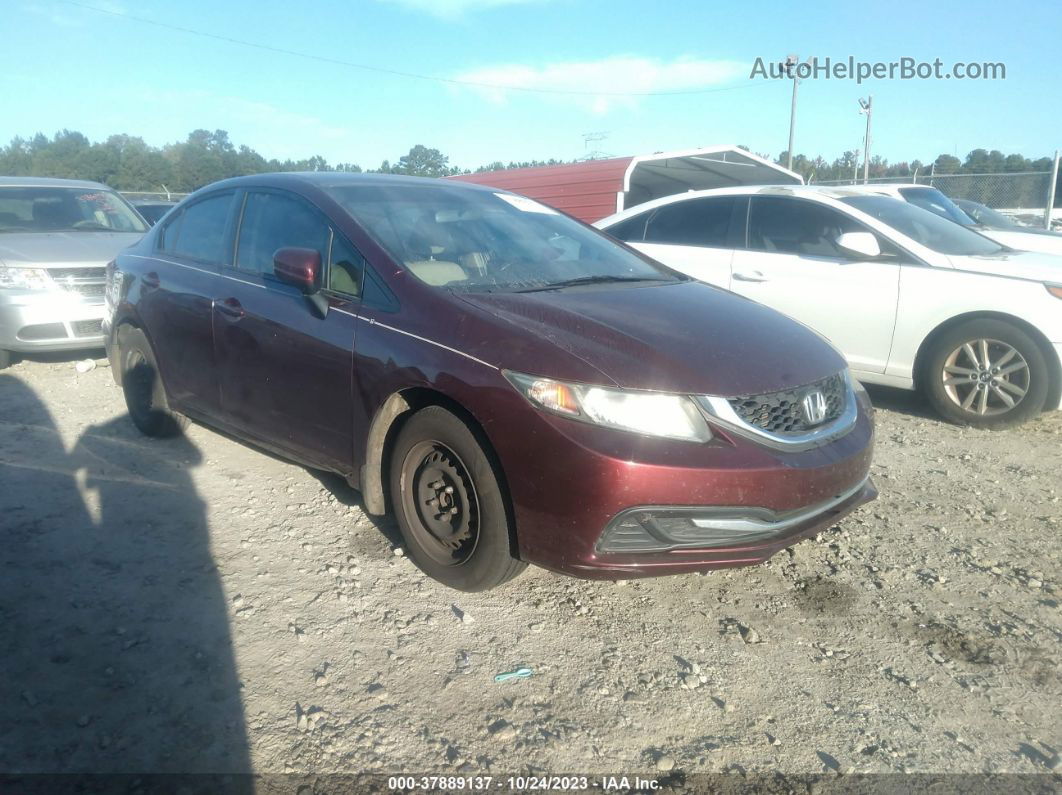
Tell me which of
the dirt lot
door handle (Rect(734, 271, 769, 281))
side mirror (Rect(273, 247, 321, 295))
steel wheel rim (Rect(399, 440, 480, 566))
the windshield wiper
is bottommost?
the dirt lot

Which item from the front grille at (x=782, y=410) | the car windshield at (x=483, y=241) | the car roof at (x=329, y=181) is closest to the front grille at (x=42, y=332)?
the car roof at (x=329, y=181)

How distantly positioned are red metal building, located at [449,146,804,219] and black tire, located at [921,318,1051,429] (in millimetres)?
8478

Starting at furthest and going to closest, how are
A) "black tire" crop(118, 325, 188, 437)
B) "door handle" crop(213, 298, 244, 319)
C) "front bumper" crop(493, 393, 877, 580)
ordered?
"black tire" crop(118, 325, 188, 437)
"door handle" crop(213, 298, 244, 319)
"front bumper" crop(493, 393, 877, 580)

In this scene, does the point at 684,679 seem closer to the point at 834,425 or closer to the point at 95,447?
the point at 834,425

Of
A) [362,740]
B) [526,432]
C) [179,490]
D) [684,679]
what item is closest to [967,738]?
[684,679]

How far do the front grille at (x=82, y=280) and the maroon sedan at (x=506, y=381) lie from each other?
3.17m

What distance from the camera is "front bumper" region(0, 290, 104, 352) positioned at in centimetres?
662

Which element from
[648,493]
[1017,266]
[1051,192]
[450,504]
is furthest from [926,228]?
[1051,192]

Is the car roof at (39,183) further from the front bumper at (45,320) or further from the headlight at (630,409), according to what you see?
the headlight at (630,409)

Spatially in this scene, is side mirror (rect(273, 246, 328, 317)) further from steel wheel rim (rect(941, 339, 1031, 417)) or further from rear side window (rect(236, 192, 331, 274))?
steel wheel rim (rect(941, 339, 1031, 417))

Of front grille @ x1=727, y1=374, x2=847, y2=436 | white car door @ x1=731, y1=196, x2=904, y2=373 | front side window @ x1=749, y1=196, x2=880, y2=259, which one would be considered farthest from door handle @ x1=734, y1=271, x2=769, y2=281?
front grille @ x1=727, y1=374, x2=847, y2=436

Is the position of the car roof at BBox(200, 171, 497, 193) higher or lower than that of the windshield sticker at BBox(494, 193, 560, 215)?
higher

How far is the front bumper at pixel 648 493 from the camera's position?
2.57m

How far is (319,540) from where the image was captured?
3.62 meters
